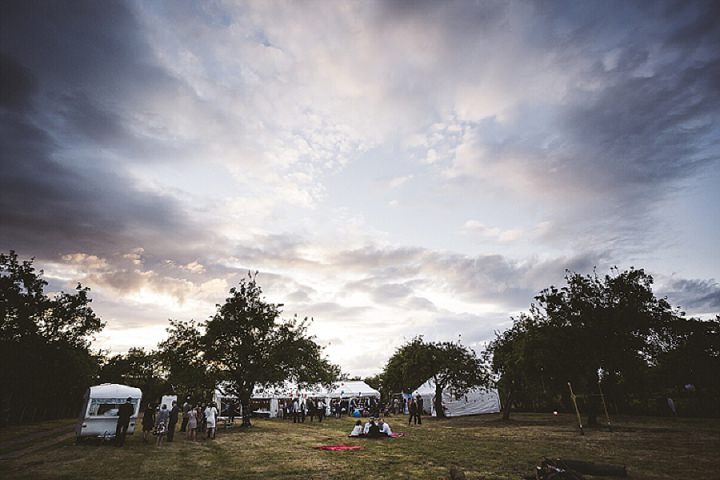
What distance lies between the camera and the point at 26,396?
31.9 metres

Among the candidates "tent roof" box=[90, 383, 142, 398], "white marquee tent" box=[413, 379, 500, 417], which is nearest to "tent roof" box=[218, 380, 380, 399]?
"white marquee tent" box=[413, 379, 500, 417]

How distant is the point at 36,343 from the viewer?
1270 inches

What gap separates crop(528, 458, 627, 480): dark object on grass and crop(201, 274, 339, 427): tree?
24.0 metres

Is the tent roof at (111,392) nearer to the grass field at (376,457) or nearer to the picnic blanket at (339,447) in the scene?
the grass field at (376,457)

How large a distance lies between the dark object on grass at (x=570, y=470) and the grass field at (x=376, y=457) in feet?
1.75

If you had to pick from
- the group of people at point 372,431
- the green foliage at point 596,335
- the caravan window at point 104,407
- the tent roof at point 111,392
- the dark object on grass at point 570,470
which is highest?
the green foliage at point 596,335

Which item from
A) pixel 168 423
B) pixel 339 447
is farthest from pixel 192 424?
pixel 339 447

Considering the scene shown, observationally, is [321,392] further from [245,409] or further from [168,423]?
[168,423]

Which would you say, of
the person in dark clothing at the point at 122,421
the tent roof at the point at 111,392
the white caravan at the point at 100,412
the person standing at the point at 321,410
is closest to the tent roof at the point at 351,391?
the person standing at the point at 321,410

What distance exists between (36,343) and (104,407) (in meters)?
22.1

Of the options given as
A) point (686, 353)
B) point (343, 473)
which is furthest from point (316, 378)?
point (686, 353)

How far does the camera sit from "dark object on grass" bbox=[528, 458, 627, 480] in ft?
25.4

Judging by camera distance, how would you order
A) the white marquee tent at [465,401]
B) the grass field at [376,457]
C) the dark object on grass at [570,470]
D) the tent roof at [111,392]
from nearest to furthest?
the dark object on grass at [570,470] < the grass field at [376,457] < the tent roof at [111,392] < the white marquee tent at [465,401]

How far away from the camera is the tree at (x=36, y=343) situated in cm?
2980
